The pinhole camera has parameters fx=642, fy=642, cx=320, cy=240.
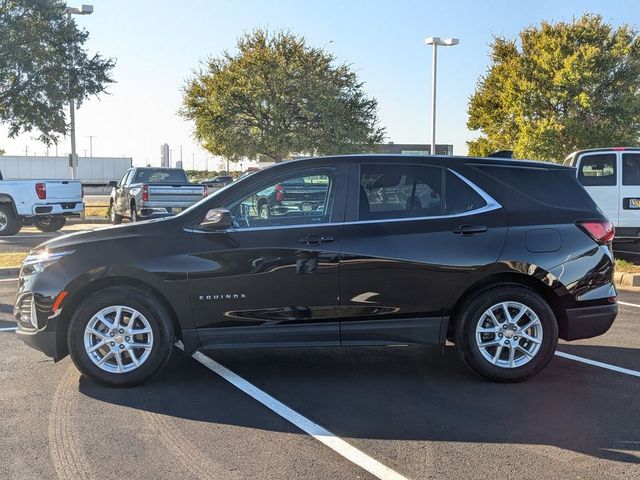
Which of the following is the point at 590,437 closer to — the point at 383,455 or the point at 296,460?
the point at 383,455

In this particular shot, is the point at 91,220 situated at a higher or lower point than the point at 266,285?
higher

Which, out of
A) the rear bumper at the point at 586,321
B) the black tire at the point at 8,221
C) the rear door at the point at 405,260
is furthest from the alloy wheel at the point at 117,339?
the black tire at the point at 8,221

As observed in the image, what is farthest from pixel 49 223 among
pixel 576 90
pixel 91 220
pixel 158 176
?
pixel 576 90

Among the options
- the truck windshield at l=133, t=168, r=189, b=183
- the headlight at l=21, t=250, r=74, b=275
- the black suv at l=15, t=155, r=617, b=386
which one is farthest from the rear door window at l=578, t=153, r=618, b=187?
the truck windshield at l=133, t=168, r=189, b=183

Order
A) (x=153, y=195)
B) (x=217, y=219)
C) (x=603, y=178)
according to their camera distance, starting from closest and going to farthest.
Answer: (x=217, y=219), (x=603, y=178), (x=153, y=195)

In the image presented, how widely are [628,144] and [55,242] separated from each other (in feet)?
81.9

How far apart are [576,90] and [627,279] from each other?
1626 centimetres

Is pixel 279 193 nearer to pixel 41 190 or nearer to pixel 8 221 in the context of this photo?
pixel 41 190

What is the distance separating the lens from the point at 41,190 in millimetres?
17375

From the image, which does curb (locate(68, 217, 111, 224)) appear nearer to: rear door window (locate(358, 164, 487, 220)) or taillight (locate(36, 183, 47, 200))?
taillight (locate(36, 183, 47, 200))

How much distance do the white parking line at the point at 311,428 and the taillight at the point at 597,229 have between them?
9.12 feet

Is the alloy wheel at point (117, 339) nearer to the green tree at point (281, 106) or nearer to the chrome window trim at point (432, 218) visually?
the chrome window trim at point (432, 218)

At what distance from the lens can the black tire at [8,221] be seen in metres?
17.3

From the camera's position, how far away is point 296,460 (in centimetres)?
383
